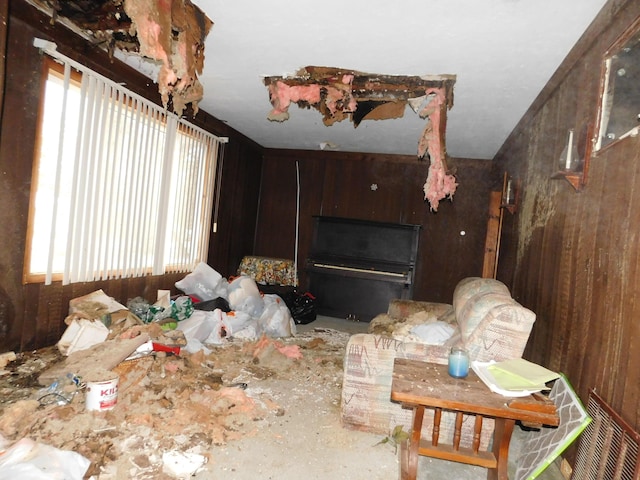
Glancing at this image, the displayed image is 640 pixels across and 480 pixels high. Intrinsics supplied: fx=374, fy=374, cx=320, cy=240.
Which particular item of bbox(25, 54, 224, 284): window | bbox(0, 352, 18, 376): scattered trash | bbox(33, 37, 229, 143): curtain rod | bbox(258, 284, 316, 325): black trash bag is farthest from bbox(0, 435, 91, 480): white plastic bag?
bbox(258, 284, 316, 325): black trash bag

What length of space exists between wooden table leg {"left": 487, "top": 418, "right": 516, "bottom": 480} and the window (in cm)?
296

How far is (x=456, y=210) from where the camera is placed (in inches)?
208

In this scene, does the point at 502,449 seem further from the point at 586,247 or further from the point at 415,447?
the point at 586,247

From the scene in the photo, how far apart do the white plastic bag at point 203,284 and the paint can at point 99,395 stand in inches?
79.0

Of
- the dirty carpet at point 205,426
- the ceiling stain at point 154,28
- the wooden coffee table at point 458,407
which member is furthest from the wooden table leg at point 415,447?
the ceiling stain at point 154,28

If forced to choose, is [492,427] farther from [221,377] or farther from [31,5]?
[31,5]

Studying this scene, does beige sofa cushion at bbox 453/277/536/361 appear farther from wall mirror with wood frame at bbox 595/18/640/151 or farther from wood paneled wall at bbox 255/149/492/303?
wood paneled wall at bbox 255/149/492/303

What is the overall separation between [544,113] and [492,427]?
232 cm

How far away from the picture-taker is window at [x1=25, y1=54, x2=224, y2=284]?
262cm

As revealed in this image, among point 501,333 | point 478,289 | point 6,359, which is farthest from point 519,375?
point 6,359

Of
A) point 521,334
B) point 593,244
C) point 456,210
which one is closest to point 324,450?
point 521,334

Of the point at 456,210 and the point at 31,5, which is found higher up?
the point at 31,5

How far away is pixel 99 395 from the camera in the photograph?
193cm

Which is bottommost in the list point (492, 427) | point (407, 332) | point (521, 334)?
point (492, 427)
